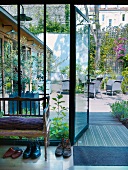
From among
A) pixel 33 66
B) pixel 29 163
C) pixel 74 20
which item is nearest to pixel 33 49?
pixel 33 66

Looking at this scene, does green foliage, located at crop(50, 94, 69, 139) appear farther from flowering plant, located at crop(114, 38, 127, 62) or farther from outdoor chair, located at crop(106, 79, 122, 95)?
flowering plant, located at crop(114, 38, 127, 62)

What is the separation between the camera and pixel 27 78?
11.8ft

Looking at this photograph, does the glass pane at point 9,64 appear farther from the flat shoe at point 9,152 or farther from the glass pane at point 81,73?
the glass pane at point 81,73

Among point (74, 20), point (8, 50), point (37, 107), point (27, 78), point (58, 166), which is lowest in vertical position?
point (58, 166)

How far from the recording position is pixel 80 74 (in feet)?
12.7

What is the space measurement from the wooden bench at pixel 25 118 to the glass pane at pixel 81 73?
68 cm

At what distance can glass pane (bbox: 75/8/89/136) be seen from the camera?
373 centimetres

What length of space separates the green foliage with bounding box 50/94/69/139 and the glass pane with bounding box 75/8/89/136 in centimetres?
23

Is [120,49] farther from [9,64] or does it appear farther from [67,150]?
[67,150]

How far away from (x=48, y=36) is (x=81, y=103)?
4.50 ft

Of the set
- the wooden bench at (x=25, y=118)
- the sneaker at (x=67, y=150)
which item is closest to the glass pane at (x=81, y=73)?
the sneaker at (x=67, y=150)

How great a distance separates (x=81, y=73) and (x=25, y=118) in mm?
1320

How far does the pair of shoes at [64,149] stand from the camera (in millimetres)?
3094

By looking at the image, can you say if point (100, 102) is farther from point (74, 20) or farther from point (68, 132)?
point (74, 20)
